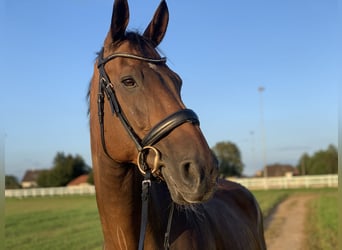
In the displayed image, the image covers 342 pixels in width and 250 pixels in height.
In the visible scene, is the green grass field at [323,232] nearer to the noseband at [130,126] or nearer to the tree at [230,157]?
the noseband at [130,126]

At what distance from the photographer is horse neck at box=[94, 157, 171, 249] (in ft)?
8.54

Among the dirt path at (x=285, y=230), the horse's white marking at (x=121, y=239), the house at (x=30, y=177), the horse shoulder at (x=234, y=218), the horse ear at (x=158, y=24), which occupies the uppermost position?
the horse ear at (x=158, y=24)

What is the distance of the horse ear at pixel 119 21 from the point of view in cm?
253

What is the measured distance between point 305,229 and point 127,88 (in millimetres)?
12253

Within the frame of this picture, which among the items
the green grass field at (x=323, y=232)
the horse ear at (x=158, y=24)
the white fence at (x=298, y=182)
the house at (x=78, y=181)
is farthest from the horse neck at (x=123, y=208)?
the house at (x=78, y=181)

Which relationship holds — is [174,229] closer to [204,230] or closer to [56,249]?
[204,230]

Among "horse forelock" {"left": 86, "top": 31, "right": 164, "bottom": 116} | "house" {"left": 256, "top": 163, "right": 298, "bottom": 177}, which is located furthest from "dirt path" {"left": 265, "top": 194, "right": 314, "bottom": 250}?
"house" {"left": 256, "top": 163, "right": 298, "bottom": 177}

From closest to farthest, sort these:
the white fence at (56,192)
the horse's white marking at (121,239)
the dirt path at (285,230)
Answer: the horse's white marking at (121,239)
the dirt path at (285,230)
the white fence at (56,192)

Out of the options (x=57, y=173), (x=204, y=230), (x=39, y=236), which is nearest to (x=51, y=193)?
(x=57, y=173)

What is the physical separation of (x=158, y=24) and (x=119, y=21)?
0.43 m

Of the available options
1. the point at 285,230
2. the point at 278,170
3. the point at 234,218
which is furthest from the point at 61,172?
the point at 234,218

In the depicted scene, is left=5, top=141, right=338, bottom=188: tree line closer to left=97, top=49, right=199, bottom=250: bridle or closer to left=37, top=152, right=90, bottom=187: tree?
left=37, top=152, right=90, bottom=187: tree

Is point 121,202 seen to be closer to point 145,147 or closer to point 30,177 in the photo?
point 145,147

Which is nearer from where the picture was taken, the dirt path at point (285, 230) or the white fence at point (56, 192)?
the dirt path at point (285, 230)
